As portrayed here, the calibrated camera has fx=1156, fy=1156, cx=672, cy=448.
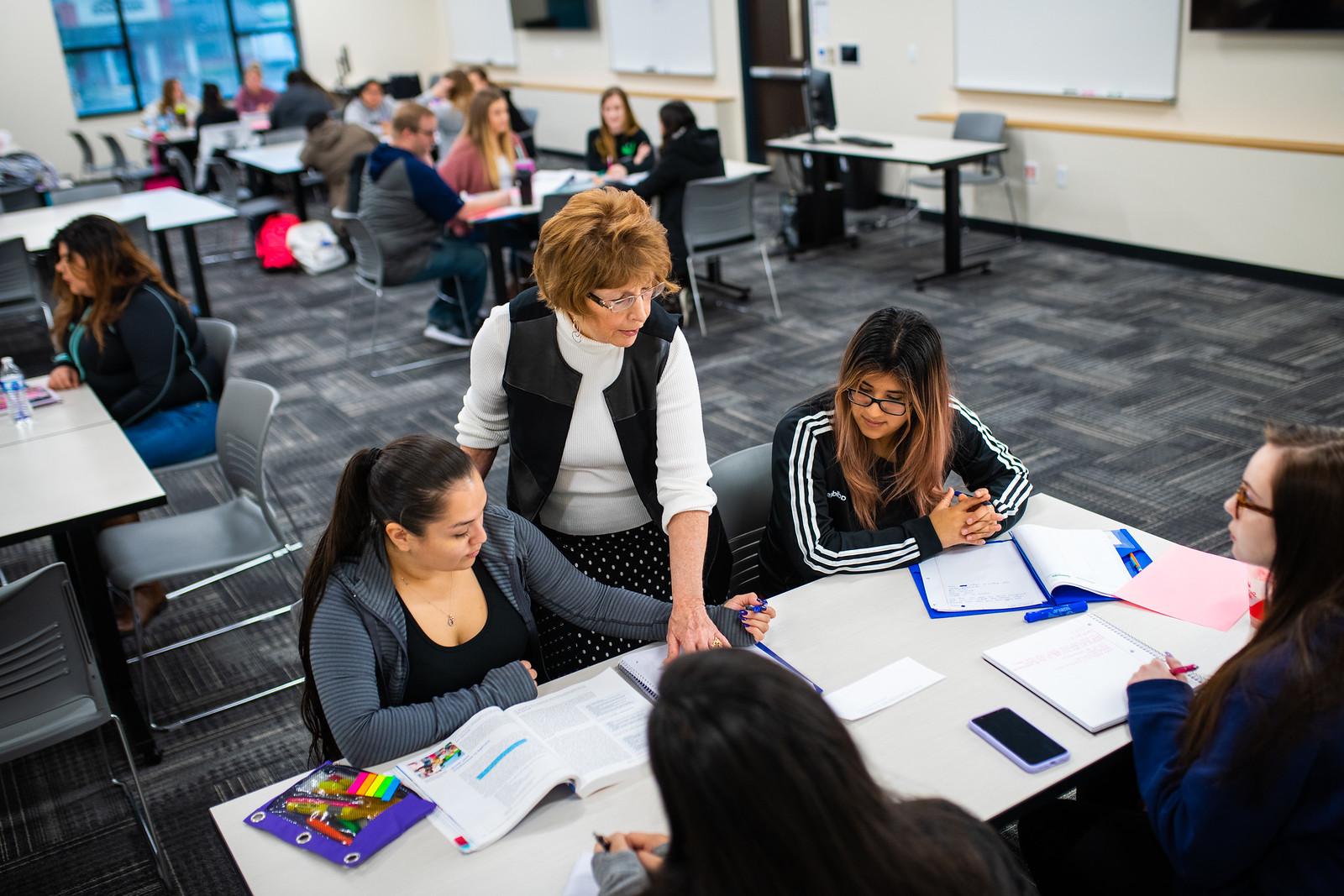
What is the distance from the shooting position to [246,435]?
323 centimetres

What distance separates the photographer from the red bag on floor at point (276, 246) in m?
8.20

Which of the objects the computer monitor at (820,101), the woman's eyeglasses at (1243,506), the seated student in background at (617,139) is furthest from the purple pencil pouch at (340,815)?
the computer monitor at (820,101)

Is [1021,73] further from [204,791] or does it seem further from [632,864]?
[632,864]

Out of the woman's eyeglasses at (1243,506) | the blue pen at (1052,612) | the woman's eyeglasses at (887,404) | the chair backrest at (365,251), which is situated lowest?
the blue pen at (1052,612)

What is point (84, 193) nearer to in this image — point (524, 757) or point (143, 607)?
point (143, 607)

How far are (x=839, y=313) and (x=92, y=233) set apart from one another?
150 inches

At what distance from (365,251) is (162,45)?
8.59 metres

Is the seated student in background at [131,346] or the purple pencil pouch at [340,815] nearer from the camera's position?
the purple pencil pouch at [340,815]

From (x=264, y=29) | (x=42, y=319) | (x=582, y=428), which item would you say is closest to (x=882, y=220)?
(x=42, y=319)

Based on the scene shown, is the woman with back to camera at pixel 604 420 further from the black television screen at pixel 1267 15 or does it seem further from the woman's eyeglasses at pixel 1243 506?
the black television screen at pixel 1267 15

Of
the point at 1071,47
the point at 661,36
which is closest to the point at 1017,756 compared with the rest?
the point at 1071,47

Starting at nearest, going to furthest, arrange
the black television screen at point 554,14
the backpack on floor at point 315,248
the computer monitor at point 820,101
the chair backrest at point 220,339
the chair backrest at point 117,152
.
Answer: the chair backrest at point 220,339, the computer monitor at point 820,101, the backpack on floor at point 315,248, the chair backrest at point 117,152, the black television screen at point 554,14

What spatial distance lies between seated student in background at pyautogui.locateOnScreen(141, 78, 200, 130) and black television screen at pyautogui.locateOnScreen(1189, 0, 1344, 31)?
28.3ft

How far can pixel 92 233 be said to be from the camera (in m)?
3.53
